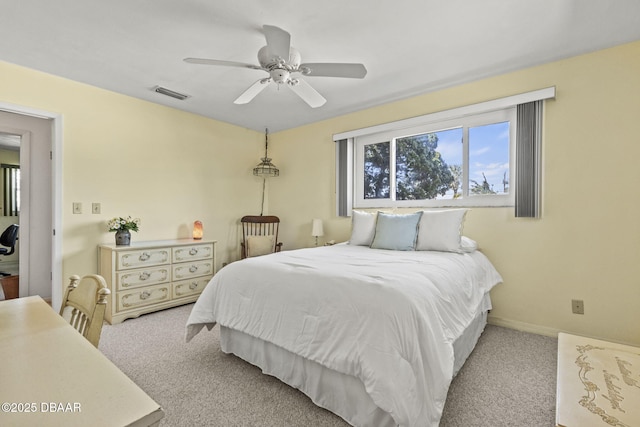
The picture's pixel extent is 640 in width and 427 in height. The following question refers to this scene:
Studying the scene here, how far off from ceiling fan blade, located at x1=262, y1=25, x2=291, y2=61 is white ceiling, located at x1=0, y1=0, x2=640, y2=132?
0.22m

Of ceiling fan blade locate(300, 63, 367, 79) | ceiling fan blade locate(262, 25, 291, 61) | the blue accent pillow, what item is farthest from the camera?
the blue accent pillow

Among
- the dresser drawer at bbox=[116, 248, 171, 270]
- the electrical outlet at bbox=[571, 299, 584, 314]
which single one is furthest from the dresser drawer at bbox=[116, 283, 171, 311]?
the electrical outlet at bbox=[571, 299, 584, 314]

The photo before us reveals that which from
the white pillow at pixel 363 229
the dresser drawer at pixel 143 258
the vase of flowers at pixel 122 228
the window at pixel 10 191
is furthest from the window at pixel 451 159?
the window at pixel 10 191

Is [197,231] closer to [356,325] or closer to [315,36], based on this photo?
[315,36]

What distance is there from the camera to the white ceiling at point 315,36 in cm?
197

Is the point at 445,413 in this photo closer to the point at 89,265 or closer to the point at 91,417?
the point at 91,417

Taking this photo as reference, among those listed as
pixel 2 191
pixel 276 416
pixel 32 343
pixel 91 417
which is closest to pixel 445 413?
pixel 276 416

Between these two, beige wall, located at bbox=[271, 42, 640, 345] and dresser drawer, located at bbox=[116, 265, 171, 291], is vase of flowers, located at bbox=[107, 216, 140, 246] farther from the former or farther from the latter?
beige wall, located at bbox=[271, 42, 640, 345]

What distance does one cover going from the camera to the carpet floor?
62.5 inches

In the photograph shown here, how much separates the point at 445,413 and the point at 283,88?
3126 millimetres

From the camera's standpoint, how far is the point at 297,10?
6.53 ft

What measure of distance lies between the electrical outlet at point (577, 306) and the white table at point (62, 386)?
3.23 metres

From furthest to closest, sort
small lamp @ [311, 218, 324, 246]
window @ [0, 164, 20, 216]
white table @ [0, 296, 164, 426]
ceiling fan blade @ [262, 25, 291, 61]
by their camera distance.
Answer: window @ [0, 164, 20, 216] → small lamp @ [311, 218, 324, 246] → ceiling fan blade @ [262, 25, 291, 61] → white table @ [0, 296, 164, 426]

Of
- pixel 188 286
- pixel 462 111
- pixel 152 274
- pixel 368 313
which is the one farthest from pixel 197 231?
pixel 462 111
